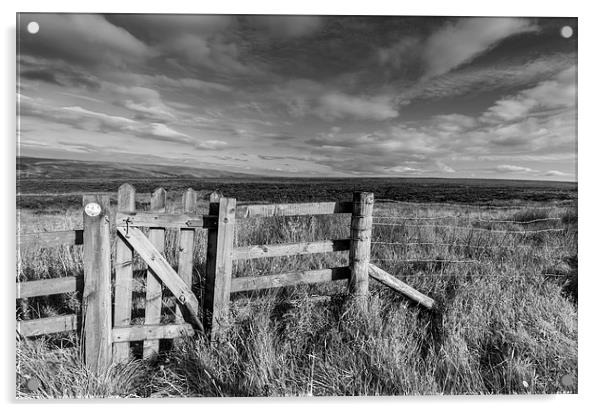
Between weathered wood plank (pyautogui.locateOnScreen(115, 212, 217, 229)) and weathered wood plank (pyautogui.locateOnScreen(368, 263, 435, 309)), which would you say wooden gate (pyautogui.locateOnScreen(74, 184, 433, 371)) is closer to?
weathered wood plank (pyautogui.locateOnScreen(115, 212, 217, 229))

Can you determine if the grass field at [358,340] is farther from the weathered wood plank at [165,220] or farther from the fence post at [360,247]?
the weathered wood plank at [165,220]

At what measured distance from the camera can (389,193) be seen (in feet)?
22.2

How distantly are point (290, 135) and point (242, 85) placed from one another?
85 centimetres

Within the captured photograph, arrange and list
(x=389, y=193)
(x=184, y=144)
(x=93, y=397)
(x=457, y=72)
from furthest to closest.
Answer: (x=389, y=193) → (x=184, y=144) → (x=457, y=72) → (x=93, y=397)

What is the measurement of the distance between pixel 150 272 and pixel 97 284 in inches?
16.3

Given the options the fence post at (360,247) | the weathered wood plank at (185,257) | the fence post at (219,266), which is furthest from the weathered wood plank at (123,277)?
the fence post at (360,247)

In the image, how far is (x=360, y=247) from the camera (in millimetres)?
3949

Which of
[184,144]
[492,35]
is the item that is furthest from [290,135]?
[492,35]

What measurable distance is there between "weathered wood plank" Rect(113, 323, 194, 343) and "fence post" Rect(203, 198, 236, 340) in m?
0.23

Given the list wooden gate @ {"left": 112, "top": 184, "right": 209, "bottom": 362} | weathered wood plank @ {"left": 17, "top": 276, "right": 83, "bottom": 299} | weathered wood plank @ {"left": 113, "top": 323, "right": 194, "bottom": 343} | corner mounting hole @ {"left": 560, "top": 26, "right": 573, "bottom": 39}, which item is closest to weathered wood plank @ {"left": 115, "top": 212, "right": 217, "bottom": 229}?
wooden gate @ {"left": 112, "top": 184, "right": 209, "bottom": 362}

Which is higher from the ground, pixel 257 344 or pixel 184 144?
pixel 184 144

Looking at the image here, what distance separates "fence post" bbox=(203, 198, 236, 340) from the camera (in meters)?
3.36

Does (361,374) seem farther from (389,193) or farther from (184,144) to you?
(389,193)

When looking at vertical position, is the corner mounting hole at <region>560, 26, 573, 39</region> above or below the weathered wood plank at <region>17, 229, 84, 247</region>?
above
